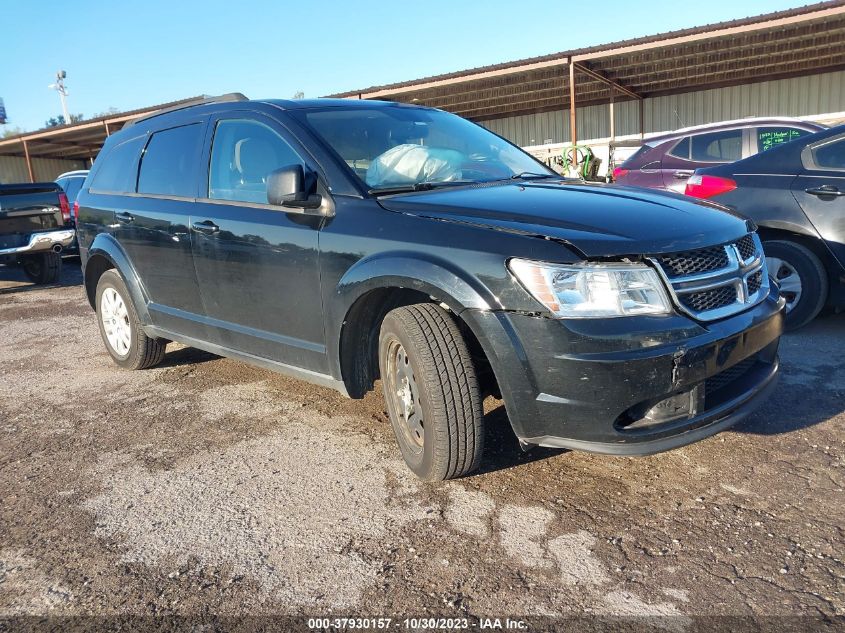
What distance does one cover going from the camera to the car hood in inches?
96.5

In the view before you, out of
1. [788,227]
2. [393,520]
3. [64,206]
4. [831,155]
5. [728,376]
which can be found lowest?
[393,520]

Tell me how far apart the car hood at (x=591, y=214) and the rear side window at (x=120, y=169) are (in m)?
2.52

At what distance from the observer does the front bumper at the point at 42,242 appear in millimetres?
9312

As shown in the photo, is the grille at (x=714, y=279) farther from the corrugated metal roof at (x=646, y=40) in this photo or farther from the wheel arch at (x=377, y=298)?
the corrugated metal roof at (x=646, y=40)

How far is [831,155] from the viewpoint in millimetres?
4820

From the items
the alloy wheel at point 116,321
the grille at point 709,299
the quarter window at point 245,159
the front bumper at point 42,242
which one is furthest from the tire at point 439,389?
the front bumper at point 42,242

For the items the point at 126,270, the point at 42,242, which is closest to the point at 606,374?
the point at 126,270

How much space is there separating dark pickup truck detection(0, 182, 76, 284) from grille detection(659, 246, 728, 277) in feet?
30.8

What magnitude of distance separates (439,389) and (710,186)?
145 inches

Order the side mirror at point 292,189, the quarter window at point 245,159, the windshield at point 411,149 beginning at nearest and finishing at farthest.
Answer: the side mirror at point 292,189 → the windshield at point 411,149 → the quarter window at point 245,159

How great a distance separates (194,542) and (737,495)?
215cm

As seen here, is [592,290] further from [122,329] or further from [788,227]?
[122,329]

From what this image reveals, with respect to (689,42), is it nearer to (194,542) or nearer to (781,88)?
(781,88)

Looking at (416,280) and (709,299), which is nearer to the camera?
(709,299)
